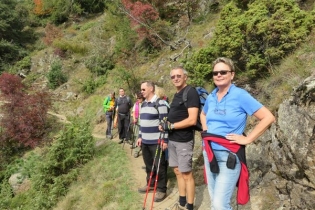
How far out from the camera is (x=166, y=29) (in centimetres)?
1520

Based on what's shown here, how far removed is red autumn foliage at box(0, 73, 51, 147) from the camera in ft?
39.2

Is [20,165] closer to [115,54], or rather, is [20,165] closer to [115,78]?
[115,78]

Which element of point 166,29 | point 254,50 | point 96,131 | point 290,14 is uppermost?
point 166,29

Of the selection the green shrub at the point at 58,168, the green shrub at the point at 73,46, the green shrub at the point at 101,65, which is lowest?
the green shrub at the point at 58,168

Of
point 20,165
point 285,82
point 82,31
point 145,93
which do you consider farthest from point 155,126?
point 82,31

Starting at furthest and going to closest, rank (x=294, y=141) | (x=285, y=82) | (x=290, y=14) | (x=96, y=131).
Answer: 1. (x=96, y=131)
2. (x=290, y=14)
3. (x=285, y=82)
4. (x=294, y=141)

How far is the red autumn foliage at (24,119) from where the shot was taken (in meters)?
→ 12.0

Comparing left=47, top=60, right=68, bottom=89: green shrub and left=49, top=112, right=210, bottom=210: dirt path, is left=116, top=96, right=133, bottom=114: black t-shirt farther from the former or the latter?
left=47, top=60, right=68, bottom=89: green shrub

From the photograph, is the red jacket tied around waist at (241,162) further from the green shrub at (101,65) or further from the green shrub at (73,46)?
the green shrub at (73,46)

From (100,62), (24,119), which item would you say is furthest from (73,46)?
(24,119)

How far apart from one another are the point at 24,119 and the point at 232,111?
38.7 ft

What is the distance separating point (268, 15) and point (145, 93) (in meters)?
4.51

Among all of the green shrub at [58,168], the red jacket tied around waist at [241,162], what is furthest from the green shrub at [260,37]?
the red jacket tied around waist at [241,162]

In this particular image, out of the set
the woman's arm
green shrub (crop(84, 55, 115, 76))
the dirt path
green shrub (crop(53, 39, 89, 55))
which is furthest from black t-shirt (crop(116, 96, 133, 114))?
green shrub (crop(53, 39, 89, 55))
